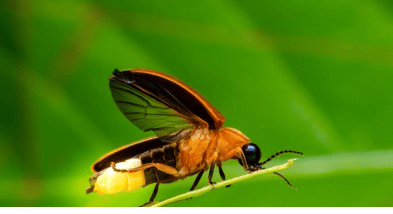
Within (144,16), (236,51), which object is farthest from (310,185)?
(144,16)

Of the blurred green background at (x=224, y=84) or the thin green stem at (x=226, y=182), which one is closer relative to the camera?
the thin green stem at (x=226, y=182)

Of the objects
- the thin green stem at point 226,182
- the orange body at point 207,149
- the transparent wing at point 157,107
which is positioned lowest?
the thin green stem at point 226,182

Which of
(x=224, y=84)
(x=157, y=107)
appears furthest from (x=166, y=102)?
(x=224, y=84)

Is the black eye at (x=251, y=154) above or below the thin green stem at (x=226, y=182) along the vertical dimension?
above

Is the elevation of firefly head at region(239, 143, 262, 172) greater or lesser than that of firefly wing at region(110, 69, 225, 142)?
lesser

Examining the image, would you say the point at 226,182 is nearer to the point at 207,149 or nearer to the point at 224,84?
A: the point at 207,149

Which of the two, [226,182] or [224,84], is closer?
[226,182]
